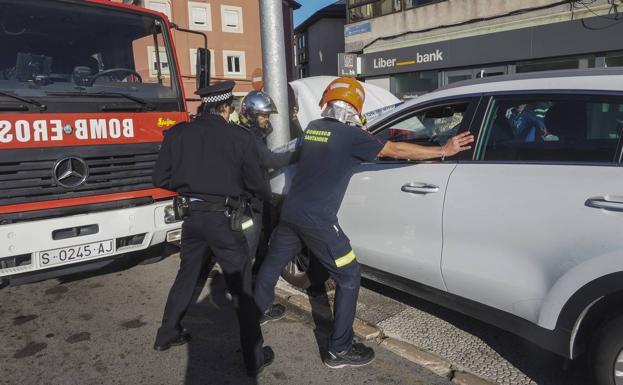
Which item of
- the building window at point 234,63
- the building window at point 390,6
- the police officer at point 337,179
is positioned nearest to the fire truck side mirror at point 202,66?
the police officer at point 337,179

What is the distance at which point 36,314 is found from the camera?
3961mm

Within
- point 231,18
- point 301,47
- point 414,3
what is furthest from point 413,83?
point 301,47

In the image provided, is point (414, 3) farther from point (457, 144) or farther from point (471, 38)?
point (457, 144)

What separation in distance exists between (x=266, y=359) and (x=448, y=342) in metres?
1.24

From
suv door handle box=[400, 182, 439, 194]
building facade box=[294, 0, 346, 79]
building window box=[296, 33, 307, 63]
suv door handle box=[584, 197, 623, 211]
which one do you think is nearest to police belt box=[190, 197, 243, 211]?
suv door handle box=[400, 182, 439, 194]

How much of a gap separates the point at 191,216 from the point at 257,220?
940 mm

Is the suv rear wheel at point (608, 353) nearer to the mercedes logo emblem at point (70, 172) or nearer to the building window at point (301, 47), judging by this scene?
the mercedes logo emblem at point (70, 172)

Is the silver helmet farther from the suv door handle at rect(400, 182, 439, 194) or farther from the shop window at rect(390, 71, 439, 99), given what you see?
the shop window at rect(390, 71, 439, 99)

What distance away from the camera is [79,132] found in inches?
149

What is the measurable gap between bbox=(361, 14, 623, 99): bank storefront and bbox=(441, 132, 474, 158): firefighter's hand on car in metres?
6.29

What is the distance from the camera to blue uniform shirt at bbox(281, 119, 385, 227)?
2842 mm

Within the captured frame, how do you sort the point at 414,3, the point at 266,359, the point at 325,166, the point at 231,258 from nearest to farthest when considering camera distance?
the point at 325,166, the point at 231,258, the point at 266,359, the point at 414,3

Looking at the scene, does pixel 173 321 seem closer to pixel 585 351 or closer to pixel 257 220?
pixel 257 220

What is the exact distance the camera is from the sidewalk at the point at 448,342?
9.57 feet
